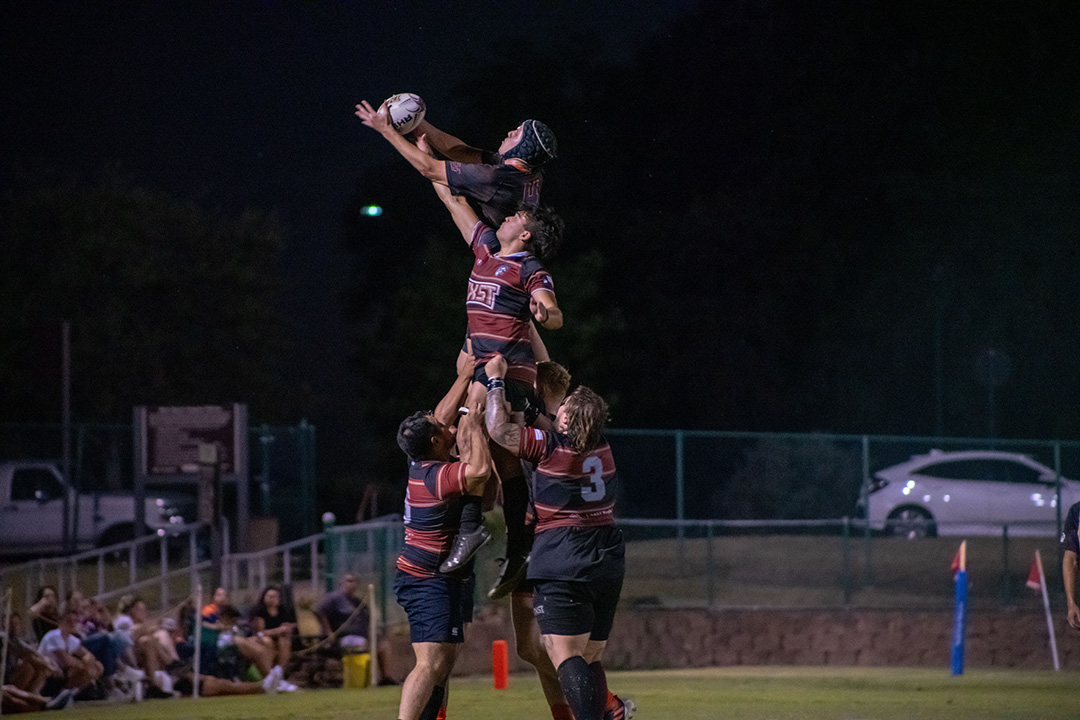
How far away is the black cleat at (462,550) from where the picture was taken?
848cm

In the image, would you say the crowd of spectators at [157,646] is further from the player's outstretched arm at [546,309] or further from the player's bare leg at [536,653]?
the player's outstretched arm at [546,309]

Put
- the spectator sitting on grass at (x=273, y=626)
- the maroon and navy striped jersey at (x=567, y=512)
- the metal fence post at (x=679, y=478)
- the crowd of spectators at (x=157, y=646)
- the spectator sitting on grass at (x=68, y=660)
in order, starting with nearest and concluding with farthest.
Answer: the maroon and navy striped jersey at (x=567, y=512)
the crowd of spectators at (x=157, y=646)
the spectator sitting on grass at (x=68, y=660)
the spectator sitting on grass at (x=273, y=626)
the metal fence post at (x=679, y=478)

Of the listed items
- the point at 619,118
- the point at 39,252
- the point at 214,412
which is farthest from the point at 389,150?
the point at 214,412

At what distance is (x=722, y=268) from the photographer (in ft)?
109

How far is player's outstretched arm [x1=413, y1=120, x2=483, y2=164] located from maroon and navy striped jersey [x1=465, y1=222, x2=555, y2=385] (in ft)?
1.85

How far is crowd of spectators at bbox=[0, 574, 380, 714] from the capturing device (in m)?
13.8

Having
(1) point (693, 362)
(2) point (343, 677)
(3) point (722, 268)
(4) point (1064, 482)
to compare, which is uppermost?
(3) point (722, 268)

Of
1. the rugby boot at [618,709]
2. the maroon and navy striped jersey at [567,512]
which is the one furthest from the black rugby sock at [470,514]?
the rugby boot at [618,709]

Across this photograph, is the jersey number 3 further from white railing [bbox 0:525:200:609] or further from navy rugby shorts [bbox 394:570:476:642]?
white railing [bbox 0:525:200:609]

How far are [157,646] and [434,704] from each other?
689 centimetres

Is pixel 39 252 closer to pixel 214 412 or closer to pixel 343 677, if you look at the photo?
pixel 214 412

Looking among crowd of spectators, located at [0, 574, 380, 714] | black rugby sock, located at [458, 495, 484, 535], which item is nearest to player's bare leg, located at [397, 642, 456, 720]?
black rugby sock, located at [458, 495, 484, 535]

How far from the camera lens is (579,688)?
26.4 feet

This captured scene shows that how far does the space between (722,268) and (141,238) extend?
45.2ft
